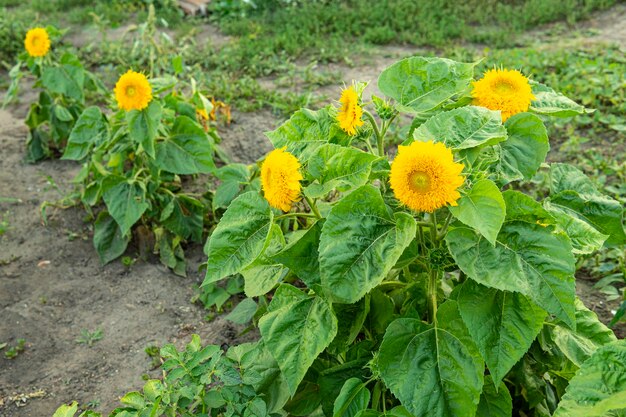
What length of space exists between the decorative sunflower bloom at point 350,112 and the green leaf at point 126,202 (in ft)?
5.67

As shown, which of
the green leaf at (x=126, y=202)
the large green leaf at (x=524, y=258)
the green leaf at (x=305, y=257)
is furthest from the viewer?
the green leaf at (x=126, y=202)

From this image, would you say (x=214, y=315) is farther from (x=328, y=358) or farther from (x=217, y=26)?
(x=217, y=26)

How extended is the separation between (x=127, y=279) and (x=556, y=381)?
2.24 m

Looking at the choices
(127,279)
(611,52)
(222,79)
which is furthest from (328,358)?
(611,52)

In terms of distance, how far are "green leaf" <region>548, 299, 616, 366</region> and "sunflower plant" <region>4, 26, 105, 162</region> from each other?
314cm

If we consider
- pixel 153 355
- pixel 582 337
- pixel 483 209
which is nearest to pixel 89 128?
pixel 153 355

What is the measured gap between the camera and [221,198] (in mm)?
3203

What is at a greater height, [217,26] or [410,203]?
[410,203]

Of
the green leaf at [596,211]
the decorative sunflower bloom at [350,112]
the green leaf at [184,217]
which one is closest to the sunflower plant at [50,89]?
the green leaf at [184,217]

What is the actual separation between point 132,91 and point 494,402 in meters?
2.23

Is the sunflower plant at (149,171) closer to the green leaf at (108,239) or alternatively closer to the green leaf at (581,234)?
the green leaf at (108,239)

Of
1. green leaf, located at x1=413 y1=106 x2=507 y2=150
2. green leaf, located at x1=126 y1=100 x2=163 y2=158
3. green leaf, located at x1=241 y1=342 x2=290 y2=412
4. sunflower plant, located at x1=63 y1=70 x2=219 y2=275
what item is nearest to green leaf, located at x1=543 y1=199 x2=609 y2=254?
green leaf, located at x1=413 y1=106 x2=507 y2=150

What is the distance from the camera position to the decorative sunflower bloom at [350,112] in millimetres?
2035

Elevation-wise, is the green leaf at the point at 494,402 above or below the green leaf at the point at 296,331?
below
